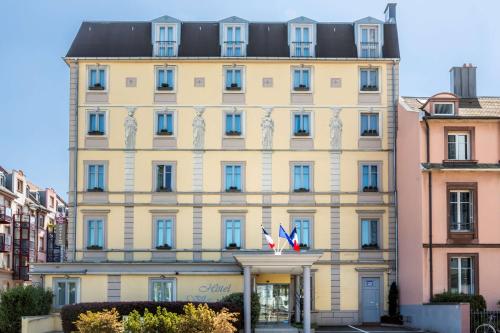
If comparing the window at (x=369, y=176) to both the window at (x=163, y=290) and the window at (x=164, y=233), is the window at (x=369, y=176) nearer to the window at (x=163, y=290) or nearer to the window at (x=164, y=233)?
the window at (x=164, y=233)

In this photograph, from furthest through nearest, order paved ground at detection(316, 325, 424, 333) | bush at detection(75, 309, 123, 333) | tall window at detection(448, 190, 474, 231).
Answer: tall window at detection(448, 190, 474, 231)
paved ground at detection(316, 325, 424, 333)
bush at detection(75, 309, 123, 333)

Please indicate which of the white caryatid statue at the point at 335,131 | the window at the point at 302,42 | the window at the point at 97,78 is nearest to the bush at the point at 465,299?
the white caryatid statue at the point at 335,131

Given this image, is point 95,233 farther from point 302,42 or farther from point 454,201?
point 454,201

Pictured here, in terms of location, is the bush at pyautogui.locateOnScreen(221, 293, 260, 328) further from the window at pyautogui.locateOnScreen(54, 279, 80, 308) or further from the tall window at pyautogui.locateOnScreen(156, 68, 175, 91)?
the tall window at pyautogui.locateOnScreen(156, 68, 175, 91)

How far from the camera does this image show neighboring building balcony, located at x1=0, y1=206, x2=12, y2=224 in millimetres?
75500

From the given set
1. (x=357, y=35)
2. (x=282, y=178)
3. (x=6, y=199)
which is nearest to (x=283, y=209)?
(x=282, y=178)

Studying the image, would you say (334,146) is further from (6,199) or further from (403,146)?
(6,199)

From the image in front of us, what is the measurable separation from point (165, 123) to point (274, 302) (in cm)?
1199

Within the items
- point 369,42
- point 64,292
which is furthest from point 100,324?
point 369,42

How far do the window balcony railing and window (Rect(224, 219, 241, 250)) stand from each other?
1229 centimetres

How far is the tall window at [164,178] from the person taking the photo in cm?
5128

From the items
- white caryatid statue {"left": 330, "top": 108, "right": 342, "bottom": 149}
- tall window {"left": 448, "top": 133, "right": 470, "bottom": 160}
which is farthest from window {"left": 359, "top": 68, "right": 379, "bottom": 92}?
tall window {"left": 448, "top": 133, "right": 470, "bottom": 160}

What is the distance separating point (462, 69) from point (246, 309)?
19.9m

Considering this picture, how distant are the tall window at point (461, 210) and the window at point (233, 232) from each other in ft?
40.0
